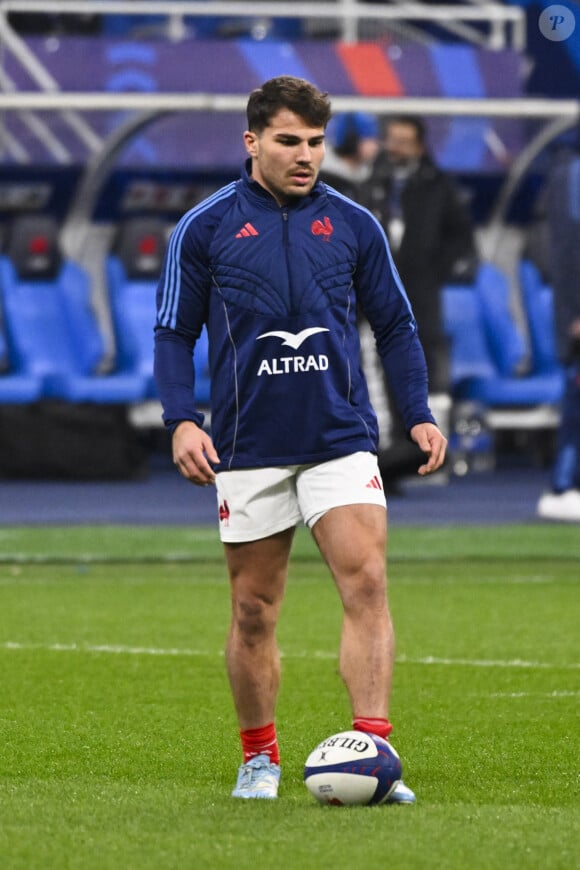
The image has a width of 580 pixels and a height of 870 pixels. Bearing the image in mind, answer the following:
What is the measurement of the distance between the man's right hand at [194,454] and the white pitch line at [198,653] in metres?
3.45

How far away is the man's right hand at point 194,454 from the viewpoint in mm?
5801

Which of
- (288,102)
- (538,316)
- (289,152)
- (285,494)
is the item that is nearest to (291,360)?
(285,494)

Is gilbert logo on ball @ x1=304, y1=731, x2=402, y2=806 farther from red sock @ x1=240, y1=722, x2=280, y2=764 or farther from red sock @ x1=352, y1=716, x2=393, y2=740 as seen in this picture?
red sock @ x1=240, y1=722, x2=280, y2=764

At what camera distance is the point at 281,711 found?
7852 mm

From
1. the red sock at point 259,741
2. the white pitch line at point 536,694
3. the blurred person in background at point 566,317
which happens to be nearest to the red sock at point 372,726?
the red sock at point 259,741

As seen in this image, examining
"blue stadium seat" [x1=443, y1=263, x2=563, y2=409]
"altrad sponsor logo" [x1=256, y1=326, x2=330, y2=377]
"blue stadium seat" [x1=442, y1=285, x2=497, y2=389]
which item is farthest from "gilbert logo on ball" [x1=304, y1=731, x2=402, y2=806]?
"blue stadium seat" [x1=442, y1=285, x2=497, y2=389]

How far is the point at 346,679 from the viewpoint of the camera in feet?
19.2

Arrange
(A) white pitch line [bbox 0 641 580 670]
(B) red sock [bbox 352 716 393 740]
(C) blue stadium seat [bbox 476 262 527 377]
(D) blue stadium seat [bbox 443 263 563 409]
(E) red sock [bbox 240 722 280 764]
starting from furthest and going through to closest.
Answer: (C) blue stadium seat [bbox 476 262 527 377] → (D) blue stadium seat [bbox 443 263 563 409] → (A) white pitch line [bbox 0 641 580 670] → (E) red sock [bbox 240 722 280 764] → (B) red sock [bbox 352 716 393 740]

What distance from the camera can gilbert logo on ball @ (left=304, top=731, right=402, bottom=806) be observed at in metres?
5.67

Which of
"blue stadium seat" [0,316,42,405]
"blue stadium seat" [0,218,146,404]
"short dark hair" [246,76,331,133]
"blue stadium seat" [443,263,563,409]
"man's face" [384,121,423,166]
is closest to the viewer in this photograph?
"short dark hair" [246,76,331,133]

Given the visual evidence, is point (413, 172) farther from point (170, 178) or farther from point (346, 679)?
point (346, 679)

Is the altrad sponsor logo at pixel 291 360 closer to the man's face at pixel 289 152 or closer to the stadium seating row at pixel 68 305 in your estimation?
the man's face at pixel 289 152

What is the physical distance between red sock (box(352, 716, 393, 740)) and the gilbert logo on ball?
4 cm

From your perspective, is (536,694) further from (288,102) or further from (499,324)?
(499,324)
